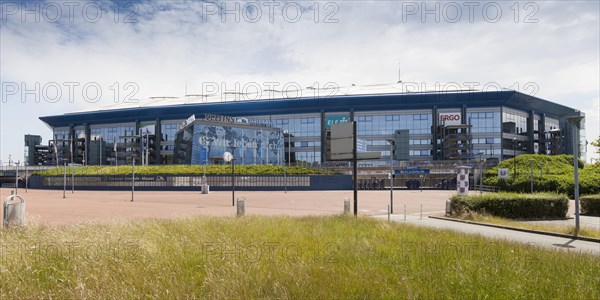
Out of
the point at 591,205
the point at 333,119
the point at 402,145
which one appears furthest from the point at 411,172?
the point at 591,205

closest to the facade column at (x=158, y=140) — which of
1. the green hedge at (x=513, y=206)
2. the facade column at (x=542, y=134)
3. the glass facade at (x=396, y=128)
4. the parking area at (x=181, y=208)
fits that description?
the glass facade at (x=396, y=128)

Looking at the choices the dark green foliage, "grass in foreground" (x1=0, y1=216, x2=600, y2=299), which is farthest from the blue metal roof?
"grass in foreground" (x1=0, y1=216, x2=600, y2=299)

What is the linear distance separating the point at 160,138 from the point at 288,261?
110541mm

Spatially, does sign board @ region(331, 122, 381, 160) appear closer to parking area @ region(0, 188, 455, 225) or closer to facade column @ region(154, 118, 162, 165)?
parking area @ region(0, 188, 455, 225)

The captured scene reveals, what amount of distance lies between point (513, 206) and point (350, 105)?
3061 inches

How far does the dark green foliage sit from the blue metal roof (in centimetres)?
3501

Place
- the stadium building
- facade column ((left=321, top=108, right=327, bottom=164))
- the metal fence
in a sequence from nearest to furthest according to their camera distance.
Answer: the metal fence
the stadium building
facade column ((left=321, top=108, right=327, bottom=164))

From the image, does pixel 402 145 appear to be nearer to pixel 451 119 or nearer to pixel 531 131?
pixel 451 119

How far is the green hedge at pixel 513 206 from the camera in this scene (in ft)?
70.8

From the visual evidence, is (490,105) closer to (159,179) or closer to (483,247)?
(159,179)

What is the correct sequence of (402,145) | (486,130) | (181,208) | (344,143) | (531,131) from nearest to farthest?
(344,143) → (181,208) → (486,130) → (402,145) → (531,131)

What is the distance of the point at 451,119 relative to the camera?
94000mm

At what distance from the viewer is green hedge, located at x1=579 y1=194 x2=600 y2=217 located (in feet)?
79.3

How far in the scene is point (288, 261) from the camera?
7695 millimetres
